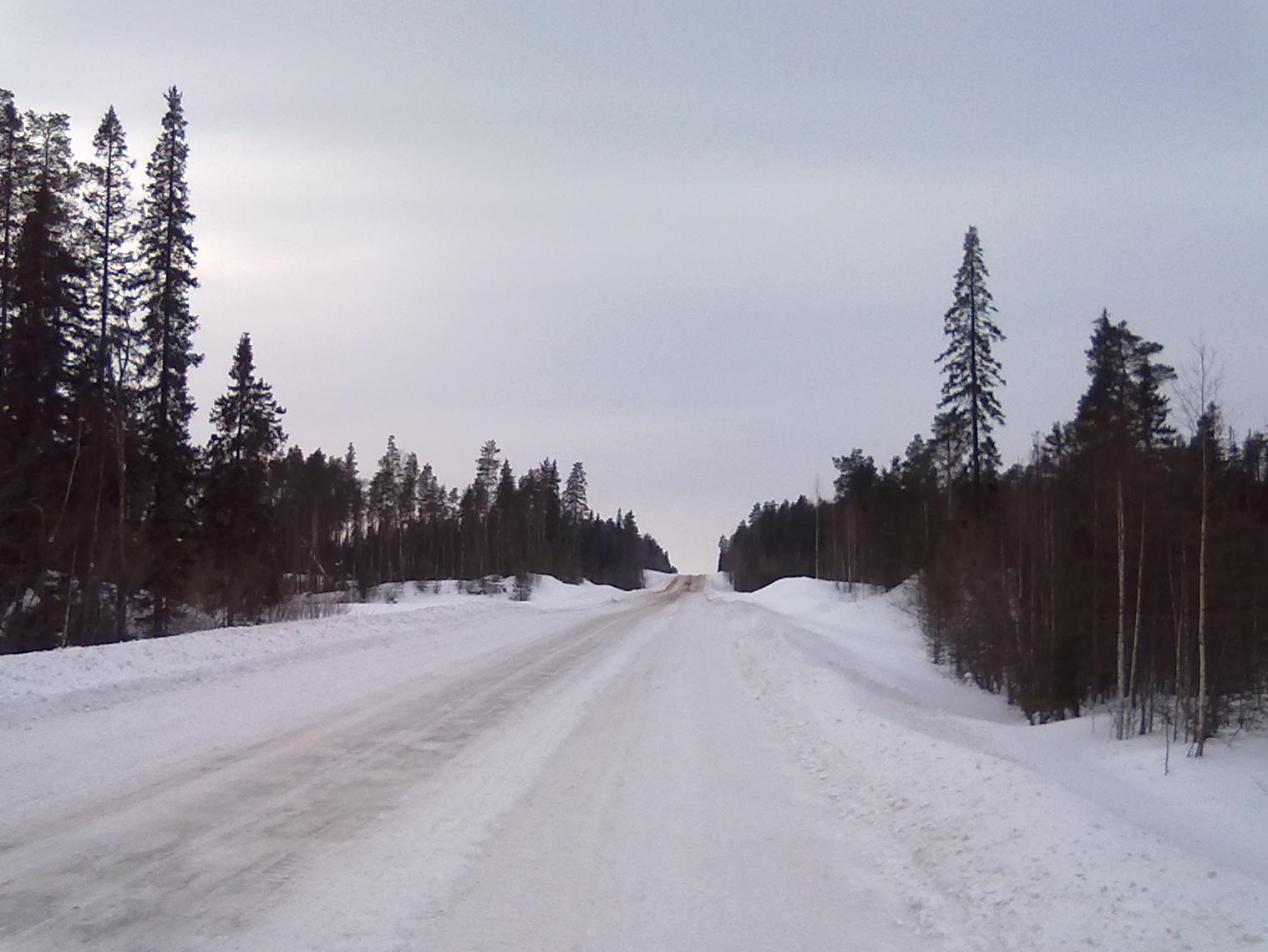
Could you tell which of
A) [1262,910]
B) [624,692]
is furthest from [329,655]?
[1262,910]

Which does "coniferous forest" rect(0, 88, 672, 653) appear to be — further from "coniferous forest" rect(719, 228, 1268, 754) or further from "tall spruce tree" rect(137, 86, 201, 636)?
"coniferous forest" rect(719, 228, 1268, 754)

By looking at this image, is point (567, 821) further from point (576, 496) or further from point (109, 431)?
point (576, 496)

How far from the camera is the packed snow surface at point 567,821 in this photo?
5.52 meters

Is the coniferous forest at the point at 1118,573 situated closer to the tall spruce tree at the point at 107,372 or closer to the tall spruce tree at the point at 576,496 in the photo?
the tall spruce tree at the point at 107,372

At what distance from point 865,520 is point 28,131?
1943 inches

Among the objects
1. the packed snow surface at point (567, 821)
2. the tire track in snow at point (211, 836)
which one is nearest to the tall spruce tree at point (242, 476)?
the packed snow surface at point (567, 821)

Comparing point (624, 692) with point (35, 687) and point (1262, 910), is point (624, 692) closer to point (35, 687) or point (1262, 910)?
point (35, 687)

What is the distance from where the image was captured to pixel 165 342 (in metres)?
31.2

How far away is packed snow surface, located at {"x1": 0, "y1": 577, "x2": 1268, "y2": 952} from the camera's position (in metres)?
5.52

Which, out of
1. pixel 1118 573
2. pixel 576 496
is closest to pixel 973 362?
pixel 1118 573

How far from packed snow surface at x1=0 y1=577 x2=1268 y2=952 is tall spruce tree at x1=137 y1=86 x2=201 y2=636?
655 inches

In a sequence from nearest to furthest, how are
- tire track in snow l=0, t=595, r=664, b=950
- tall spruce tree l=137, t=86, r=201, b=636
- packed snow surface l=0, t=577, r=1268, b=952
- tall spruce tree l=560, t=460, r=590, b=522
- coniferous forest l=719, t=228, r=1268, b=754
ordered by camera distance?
tire track in snow l=0, t=595, r=664, b=950, packed snow surface l=0, t=577, r=1268, b=952, coniferous forest l=719, t=228, r=1268, b=754, tall spruce tree l=137, t=86, r=201, b=636, tall spruce tree l=560, t=460, r=590, b=522

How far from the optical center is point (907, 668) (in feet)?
108

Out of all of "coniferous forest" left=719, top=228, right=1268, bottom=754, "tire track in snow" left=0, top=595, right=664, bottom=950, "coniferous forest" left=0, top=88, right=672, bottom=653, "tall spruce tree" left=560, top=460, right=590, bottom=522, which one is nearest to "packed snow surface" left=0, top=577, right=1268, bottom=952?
"tire track in snow" left=0, top=595, right=664, bottom=950
